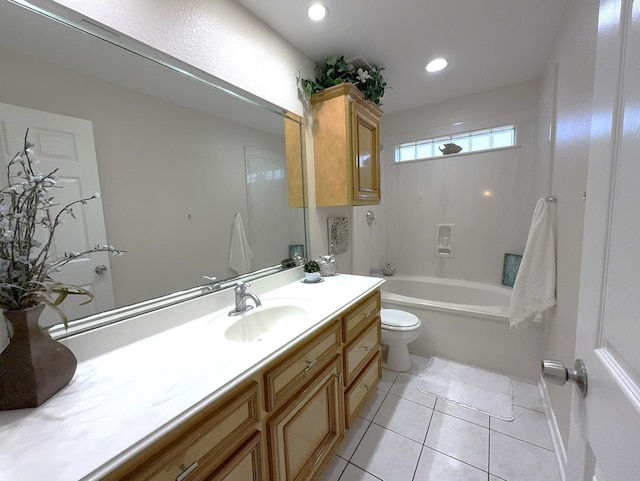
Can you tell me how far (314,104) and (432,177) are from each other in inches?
67.0

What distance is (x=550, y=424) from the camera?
1523 millimetres

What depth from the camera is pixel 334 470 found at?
52.5 inches

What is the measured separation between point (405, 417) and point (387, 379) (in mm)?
379

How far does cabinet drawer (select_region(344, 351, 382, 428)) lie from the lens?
4.56ft

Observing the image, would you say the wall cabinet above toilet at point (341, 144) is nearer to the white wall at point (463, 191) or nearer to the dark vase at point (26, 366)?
the white wall at point (463, 191)

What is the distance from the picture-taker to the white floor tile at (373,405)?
1.68m

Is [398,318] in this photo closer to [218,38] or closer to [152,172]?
[152,172]

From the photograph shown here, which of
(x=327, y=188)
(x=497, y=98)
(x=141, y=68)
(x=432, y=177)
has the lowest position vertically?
(x=327, y=188)

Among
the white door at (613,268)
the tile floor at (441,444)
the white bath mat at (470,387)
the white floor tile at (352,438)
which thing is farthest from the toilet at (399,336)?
the white door at (613,268)

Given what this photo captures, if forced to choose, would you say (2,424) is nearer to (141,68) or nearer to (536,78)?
(141,68)

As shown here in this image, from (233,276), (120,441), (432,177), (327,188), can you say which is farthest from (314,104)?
(120,441)

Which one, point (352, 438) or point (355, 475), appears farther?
point (352, 438)

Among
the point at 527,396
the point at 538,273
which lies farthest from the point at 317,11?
the point at 527,396

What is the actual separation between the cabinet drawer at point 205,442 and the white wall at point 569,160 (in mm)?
1358
